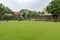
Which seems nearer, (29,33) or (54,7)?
(29,33)

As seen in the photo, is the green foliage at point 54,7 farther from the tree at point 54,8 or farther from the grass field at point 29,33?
the grass field at point 29,33

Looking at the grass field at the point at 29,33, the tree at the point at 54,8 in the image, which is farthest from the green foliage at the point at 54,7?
the grass field at the point at 29,33

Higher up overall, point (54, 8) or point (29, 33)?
point (29, 33)

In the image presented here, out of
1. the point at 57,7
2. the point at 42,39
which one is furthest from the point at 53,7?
the point at 42,39

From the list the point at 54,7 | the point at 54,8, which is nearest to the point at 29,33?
the point at 54,8

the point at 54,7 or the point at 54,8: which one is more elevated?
the point at 54,7

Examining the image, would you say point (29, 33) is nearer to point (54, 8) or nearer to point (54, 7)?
point (54, 8)

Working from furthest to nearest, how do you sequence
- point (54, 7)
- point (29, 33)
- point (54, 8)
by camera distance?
point (54, 7), point (54, 8), point (29, 33)

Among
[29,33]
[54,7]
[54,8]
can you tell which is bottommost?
[54,8]

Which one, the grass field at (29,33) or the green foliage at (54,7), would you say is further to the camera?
the green foliage at (54,7)

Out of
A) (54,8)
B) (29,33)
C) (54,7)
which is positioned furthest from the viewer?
(54,7)

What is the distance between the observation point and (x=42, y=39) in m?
10.2

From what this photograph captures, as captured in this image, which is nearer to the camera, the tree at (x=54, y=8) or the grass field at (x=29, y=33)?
the grass field at (x=29, y=33)

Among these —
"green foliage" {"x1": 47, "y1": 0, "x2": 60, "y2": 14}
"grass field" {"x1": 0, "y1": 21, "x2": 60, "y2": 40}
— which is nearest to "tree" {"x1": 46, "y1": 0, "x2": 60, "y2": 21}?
"green foliage" {"x1": 47, "y1": 0, "x2": 60, "y2": 14}
